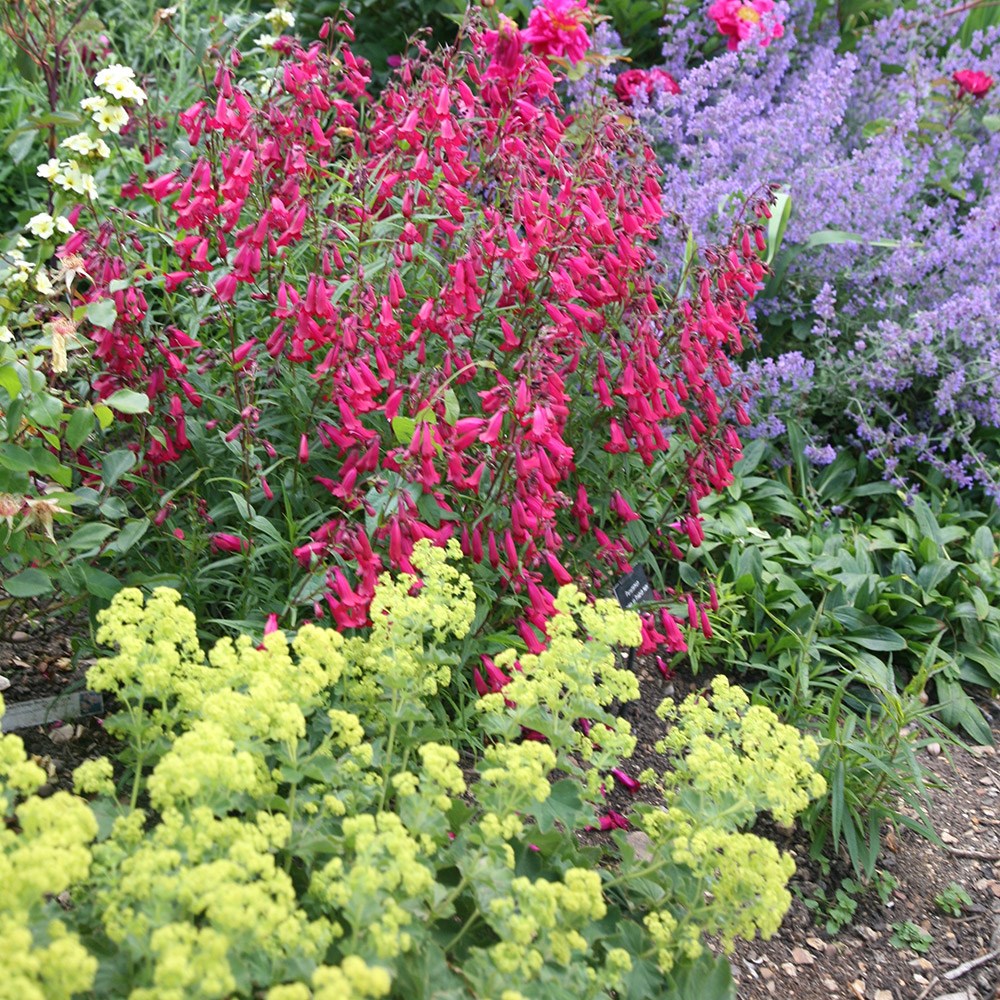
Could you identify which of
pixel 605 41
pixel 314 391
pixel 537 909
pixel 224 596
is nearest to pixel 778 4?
pixel 605 41

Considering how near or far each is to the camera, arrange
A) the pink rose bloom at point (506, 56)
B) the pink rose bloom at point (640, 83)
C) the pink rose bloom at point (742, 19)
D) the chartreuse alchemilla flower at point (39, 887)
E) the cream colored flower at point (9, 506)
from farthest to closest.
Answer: the pink rose bloom at point (742, 19) → the pink rose bloom at point (640, 83) → the pink rose bloom at point (506, 56) → the cream colored flower at point (9, 506) → the chartreuse alchemilla flower at point (39, 887)

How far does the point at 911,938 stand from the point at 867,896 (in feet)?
0.45

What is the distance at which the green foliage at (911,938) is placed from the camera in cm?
269

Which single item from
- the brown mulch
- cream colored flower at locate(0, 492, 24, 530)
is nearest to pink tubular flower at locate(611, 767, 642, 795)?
the brown mulch

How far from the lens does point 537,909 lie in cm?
160

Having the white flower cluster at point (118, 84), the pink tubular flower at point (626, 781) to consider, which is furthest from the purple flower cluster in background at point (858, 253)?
the white flower cluster at point (118, 84)

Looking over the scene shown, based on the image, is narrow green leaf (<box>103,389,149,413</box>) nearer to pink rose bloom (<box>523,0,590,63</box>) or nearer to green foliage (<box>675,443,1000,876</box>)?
green foliage (<box>675,443,1000,876</box>)

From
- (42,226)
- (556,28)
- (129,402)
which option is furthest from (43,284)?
(556,28)

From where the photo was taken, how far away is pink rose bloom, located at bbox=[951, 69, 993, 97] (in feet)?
16.6

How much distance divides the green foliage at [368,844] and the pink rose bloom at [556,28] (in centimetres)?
258

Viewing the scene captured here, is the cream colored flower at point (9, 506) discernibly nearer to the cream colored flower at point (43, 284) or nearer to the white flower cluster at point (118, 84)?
the cream colored flower at point (43, 284)

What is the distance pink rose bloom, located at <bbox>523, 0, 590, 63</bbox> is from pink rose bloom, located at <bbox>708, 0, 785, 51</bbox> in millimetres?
966

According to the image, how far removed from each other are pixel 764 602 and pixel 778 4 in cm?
305

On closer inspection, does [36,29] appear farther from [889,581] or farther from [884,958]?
[884,958]
